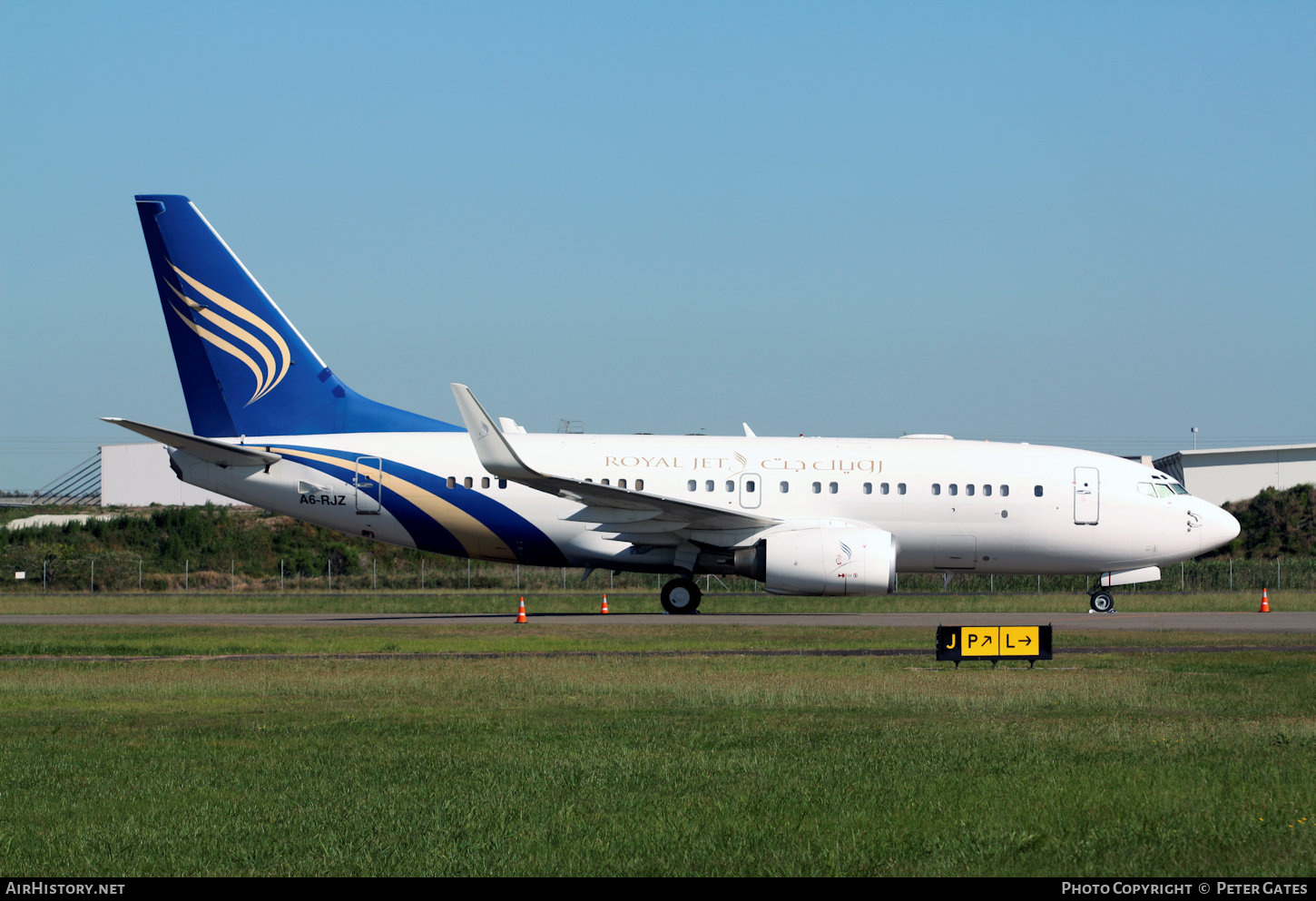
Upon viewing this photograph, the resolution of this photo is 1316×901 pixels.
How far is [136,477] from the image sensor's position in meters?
94.1

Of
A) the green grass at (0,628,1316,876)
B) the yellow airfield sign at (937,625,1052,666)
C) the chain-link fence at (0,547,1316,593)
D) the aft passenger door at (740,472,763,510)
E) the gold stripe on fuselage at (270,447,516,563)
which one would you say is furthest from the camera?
the chain-link fence at (0,547,1316,593)

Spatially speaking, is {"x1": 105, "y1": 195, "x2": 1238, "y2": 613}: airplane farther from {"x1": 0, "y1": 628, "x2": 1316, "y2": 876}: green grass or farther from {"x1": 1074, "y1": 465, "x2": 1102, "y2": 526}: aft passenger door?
{"x1": 0, "y1": 628, "x2": 1316, "y2": 876}: green grass

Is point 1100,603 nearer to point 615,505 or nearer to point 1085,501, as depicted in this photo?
point 1085,501

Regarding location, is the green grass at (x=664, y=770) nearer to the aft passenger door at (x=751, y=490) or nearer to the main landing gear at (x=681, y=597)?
the main landing gear at (x=681, y=597)

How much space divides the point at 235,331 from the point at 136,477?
2748 inches

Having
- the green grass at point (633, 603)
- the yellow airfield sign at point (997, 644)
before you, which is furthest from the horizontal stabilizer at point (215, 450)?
the yellow airfield sign at point (997, 644)

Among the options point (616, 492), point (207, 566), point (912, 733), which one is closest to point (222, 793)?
point (912, 733)

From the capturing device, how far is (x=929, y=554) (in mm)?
30516

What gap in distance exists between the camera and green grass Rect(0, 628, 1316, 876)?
7547 mm

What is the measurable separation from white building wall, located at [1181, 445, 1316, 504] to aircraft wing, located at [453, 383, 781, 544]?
55232mm

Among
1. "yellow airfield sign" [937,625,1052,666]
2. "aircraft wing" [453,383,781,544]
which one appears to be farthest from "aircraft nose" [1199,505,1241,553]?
"yellow airfield sign" [937,625,1052,666]
